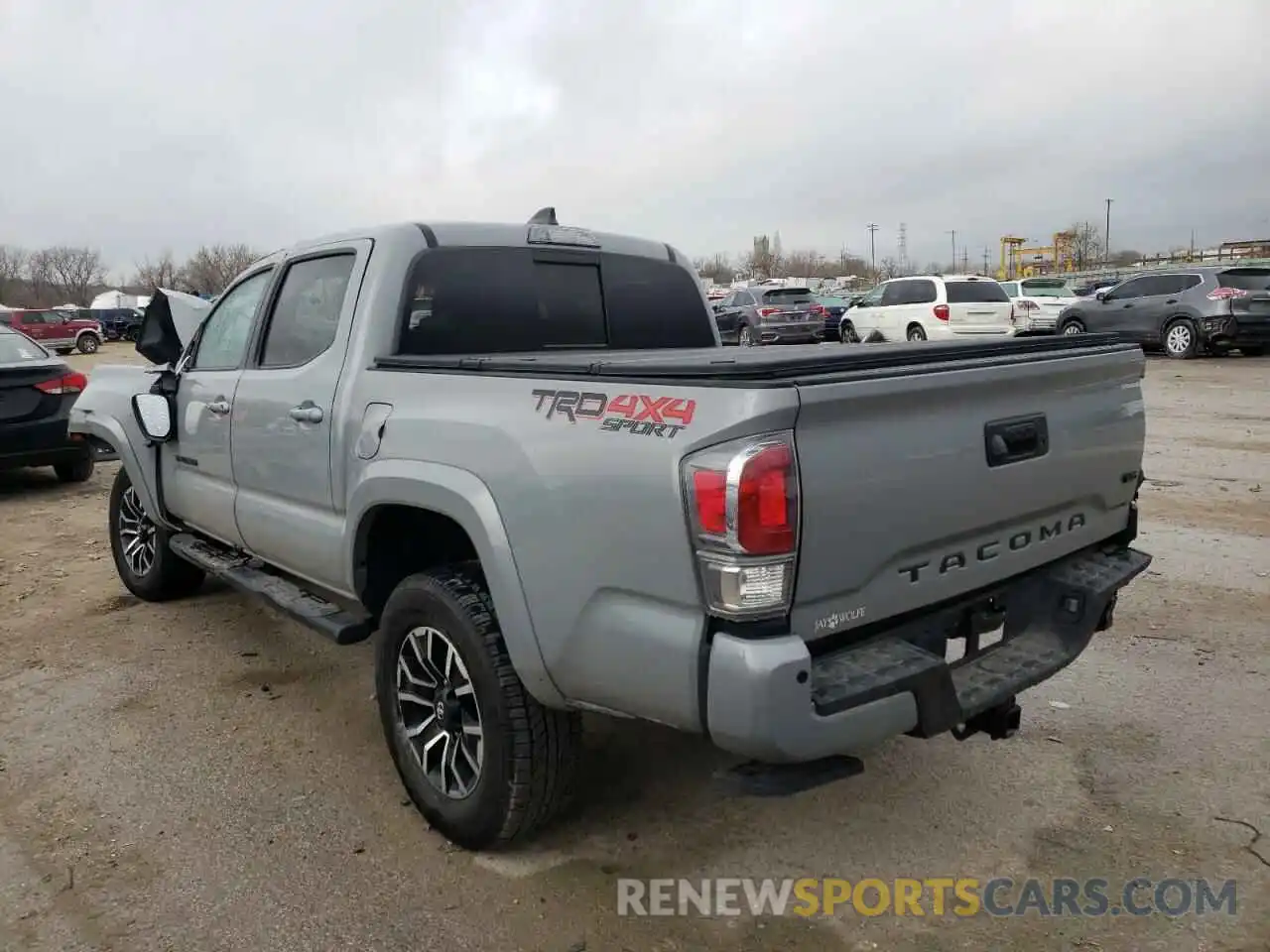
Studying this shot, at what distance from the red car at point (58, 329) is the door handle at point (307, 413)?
129 ft

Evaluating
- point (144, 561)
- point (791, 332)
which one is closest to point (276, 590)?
point (144, 561)

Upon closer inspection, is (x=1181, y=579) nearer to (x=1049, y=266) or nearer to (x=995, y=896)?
(x=995, y=896)

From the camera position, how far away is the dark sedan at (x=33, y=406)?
28.0ft

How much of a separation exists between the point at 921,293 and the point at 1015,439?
19.4 meters

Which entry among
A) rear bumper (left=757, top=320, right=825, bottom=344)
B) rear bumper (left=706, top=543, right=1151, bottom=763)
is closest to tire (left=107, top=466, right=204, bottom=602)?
rear bumper (left=706, top=543, right=1151, bottom=763)

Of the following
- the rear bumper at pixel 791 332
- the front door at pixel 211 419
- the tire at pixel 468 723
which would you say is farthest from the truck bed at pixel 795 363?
the rear bumper at pixel 791 332

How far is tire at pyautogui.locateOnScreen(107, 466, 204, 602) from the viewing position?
5.55m

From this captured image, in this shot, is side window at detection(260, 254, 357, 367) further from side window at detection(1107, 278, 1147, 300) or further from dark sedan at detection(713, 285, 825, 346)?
dark sedan at detection(713, 285, 825, 346)

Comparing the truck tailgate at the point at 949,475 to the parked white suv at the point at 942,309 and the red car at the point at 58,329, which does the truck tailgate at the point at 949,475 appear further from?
the red car at the point at 58,329

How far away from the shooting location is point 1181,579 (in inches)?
217

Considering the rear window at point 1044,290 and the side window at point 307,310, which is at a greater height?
the side window at point 307,310

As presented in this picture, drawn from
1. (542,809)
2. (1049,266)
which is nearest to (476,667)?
(542,809)

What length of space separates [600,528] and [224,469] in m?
2.70

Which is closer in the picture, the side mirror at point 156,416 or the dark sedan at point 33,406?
the side mirror at point 156,416
